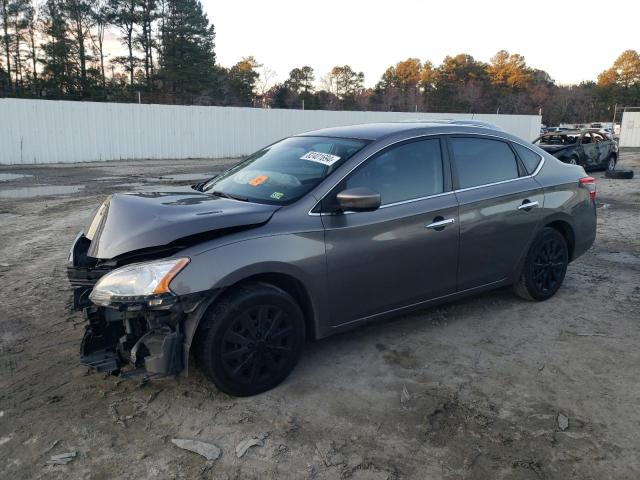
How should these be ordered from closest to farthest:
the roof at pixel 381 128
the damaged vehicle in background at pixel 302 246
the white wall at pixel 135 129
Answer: the damaged vehicle in background at pixel 302 246 → the roof at pixel 381 128 → the white wall at pixel 135 129

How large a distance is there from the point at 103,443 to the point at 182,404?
0.52 metres

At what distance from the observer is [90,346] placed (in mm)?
3266

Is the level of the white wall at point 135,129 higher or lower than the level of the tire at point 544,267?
higher

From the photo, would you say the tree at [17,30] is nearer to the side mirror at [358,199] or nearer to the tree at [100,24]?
the tree at [100,24]

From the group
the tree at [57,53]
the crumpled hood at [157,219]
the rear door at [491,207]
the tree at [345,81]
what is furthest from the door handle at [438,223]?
the tree at [345,81]

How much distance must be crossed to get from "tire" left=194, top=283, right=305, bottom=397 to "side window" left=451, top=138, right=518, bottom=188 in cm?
188

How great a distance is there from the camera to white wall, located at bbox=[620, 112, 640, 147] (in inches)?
1324

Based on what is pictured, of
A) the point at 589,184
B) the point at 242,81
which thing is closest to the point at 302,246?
the point at 589,184

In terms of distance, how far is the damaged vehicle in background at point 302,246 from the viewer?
121 inches

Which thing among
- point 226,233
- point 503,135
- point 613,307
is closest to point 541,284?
point 613,307

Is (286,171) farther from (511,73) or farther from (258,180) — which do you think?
(511,73)

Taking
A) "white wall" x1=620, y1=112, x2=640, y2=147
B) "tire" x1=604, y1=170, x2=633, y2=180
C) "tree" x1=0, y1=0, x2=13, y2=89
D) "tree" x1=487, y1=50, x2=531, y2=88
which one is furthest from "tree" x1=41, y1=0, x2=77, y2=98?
"tree" x1=487, y1=50, x2=531, y2=88

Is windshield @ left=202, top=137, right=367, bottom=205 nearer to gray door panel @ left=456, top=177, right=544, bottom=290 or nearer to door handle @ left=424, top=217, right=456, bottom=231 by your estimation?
door handle @ left=424, top=217, right=456, bottom=231

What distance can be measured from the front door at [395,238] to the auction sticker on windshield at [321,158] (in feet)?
0.68
